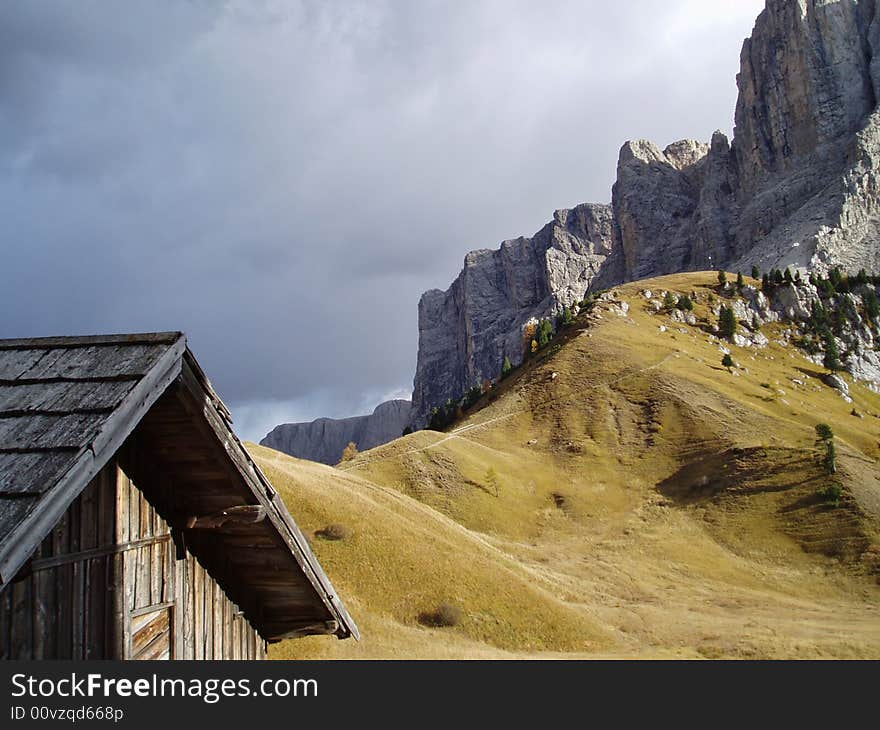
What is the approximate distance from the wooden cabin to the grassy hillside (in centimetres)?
1943

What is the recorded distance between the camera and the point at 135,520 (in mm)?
6543

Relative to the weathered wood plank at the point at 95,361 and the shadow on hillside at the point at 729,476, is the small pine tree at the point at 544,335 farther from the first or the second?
the weathered wood plank at the point at 95,361

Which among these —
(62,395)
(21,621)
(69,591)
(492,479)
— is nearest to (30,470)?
(62,395)

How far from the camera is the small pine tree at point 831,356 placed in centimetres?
13062

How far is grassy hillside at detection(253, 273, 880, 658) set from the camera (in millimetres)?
35406

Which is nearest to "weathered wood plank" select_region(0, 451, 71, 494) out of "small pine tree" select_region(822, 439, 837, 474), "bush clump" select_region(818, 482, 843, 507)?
"bush clump" select_region(818, 482, 843, 507)

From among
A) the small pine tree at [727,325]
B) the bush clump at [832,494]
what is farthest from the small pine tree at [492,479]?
the small pine tree at [727,325]

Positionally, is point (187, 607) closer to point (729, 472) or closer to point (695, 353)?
point (729, 472)

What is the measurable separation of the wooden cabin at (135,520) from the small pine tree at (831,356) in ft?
468

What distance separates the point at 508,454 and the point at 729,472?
2495cm

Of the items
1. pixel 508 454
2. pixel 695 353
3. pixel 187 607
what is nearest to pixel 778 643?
pixel 187 607

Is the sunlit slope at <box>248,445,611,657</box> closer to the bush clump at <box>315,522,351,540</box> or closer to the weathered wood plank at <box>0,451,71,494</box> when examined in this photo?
the bush clump at <box>315,522,351,540</box>

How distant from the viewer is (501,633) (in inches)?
1332
